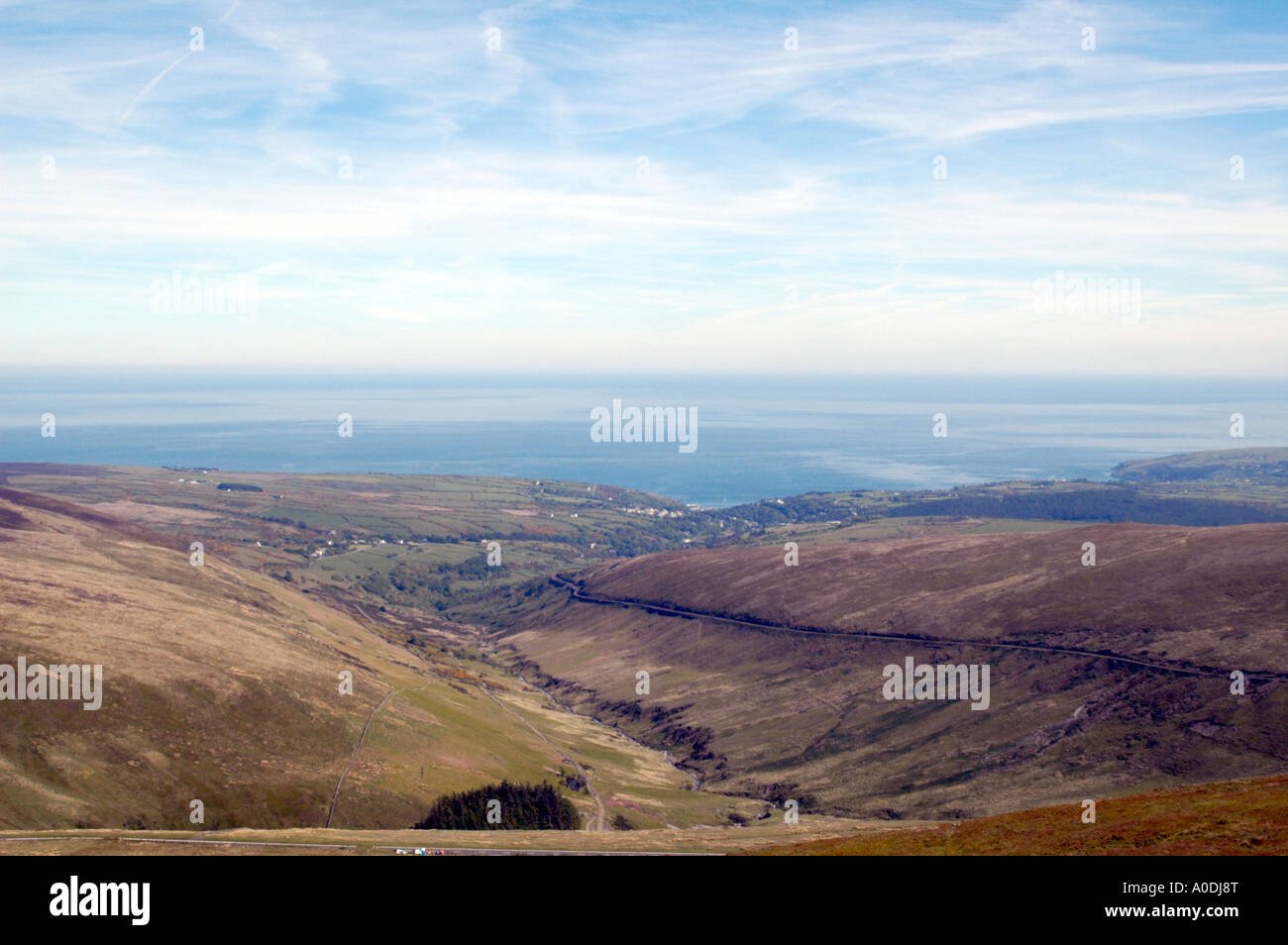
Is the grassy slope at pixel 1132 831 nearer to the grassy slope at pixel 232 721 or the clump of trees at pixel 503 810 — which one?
the clump of trees at pixel 503 810

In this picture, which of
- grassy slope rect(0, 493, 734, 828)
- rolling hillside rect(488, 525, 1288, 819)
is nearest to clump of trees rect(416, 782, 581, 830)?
grassy slope rect(0, 493, 734, 828)

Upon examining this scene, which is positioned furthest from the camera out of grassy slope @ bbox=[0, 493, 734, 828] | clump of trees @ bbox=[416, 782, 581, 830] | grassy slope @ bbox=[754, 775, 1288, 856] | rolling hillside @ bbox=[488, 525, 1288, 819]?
rolling hillside @ bbox=[488, 525, 1288, 819]

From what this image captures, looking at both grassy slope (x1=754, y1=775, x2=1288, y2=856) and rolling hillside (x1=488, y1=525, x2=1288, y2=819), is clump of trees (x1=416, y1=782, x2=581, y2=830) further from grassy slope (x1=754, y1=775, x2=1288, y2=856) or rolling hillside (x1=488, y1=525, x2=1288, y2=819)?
grassy slope (x1=754, y1=775, x2=1288, y2=856)

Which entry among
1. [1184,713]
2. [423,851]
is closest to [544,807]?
[423,851]

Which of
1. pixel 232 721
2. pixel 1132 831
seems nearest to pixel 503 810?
pixel 232 721

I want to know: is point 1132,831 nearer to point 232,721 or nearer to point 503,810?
point 503,810

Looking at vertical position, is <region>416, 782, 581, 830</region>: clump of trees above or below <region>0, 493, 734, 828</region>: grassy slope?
below

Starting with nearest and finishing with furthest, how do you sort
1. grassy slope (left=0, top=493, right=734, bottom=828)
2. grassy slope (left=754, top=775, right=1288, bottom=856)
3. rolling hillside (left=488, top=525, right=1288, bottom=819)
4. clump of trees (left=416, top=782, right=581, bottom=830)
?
grassy slope (left=754, top=775, right=1288, bottom=856), grassy slope (left=0, top=493, right=734, bottom=828), clump of trees (left=416, top=782, right=581, bottom=830), rolling hillside (left=488, top=525, right=1288, bottom=819)

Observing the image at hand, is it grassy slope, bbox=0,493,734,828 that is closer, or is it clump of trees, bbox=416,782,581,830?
grassy slope, bbox=0,493,734,828

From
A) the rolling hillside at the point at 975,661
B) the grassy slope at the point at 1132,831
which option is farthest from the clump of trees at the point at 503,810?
the grassy slope at the point at 1132,831
